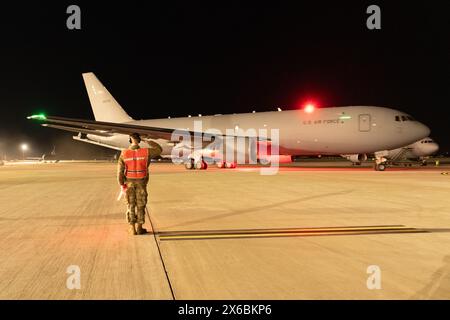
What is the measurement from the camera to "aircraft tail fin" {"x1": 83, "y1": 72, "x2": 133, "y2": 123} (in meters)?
38.3

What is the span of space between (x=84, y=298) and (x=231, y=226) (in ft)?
14.4

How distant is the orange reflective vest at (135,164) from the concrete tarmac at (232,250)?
1.10 m

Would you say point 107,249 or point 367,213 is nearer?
point 107,249

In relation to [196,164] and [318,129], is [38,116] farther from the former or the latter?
[318,129]

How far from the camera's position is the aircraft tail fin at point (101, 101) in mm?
38281

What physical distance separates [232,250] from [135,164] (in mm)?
2733

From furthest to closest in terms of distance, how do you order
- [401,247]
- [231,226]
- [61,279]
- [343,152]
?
[343,152] < [231,226] < [401,247] < [61,279]

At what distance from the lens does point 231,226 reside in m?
8.35

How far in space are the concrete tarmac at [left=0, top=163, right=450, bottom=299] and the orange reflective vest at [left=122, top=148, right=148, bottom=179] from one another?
43.2 inches

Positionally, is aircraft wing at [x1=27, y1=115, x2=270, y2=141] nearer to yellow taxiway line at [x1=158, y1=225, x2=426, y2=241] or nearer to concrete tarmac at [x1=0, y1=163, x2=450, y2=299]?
concrete tarmac at [x1=0, y1=163, x2=450, y2=299]

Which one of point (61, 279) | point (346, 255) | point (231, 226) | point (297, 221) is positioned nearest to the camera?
point (61, 279)

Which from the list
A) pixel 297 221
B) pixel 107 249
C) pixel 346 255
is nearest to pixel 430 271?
pixel 346 255

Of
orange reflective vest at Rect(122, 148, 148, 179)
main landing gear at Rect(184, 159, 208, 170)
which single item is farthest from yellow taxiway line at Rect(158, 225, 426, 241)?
main landing gear at Rect(184, 159, 208, 170)
